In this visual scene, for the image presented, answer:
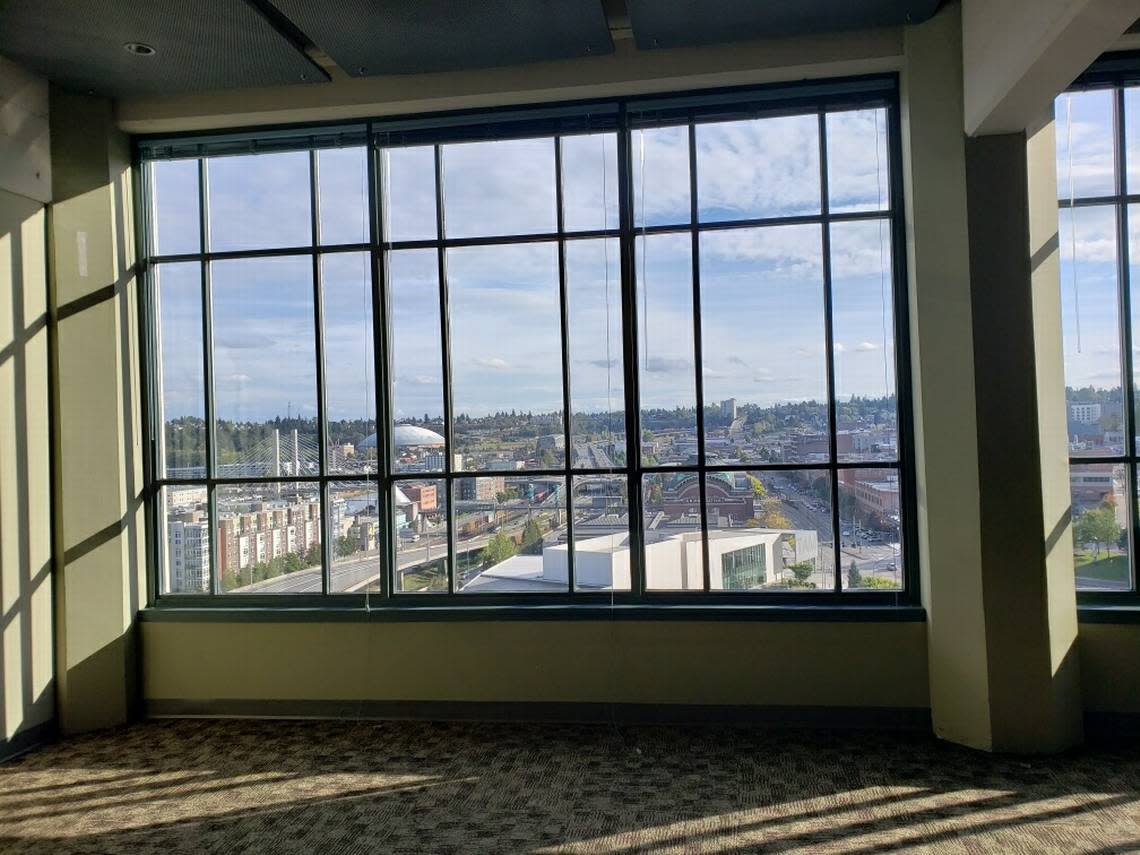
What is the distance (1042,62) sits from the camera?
10.8 feet

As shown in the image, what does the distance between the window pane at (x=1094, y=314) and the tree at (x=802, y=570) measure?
1591mm

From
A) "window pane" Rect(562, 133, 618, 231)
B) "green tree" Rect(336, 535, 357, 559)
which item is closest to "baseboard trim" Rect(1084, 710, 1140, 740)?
"window pane" Rect(562, 133, 618, 231)

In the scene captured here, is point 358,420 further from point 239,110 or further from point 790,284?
point 790,284

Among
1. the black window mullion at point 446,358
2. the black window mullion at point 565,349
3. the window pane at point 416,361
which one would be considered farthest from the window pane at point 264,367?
the black window mullion at point 565,349

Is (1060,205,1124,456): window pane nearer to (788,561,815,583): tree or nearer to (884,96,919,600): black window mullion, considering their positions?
(884,96,919,600): black window mullion

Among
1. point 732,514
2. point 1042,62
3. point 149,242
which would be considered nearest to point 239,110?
point 149,242

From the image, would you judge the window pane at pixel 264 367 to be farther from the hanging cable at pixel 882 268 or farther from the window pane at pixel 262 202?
the hanging cable at pixel 882 268

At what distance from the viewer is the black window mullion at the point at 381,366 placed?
4914mm

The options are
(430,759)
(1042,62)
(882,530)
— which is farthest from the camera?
(882,530)

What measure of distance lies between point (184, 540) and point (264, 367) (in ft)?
3.75

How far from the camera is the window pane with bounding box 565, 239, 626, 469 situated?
4.75 m

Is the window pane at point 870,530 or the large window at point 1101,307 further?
the window pane at point 870,530

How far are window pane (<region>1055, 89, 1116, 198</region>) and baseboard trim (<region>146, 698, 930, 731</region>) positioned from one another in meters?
2.82

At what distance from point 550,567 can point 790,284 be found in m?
2.03
